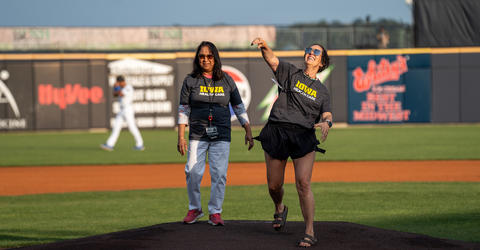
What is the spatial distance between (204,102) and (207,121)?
0.61 feet

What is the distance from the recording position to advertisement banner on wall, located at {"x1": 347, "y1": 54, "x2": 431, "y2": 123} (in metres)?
31.6

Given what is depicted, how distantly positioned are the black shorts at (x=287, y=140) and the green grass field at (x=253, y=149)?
36.3ft

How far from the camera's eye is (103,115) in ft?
101

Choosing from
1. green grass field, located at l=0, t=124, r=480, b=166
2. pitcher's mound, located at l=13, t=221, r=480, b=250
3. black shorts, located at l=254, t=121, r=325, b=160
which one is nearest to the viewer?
pitcher's mound, located at l=13, t=221, r=480, b=250

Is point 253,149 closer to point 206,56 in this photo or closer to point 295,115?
point 206,56

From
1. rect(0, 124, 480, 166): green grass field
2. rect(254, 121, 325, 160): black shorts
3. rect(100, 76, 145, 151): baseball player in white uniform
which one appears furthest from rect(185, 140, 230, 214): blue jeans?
rect(100, 76, 145, 151): baseball player in white uniform

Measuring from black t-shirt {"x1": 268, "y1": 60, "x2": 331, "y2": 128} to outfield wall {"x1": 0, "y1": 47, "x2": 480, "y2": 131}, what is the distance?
25022 millimetres

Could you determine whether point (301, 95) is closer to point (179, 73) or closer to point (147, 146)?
point (147, 146)

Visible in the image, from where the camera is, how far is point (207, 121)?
22.1ft

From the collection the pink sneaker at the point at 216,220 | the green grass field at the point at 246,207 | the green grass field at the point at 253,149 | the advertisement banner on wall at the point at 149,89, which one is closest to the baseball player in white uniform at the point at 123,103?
the green grass field at the point at 253,149

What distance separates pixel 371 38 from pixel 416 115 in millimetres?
4182

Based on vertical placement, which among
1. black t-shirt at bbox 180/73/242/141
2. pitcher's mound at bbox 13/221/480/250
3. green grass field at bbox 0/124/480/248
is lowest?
green grass field at bbox 0/124/480/248

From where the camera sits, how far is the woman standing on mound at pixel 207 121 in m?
6.68

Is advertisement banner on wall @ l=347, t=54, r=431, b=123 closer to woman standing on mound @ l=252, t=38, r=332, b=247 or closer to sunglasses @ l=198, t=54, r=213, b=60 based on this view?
sunglasses @ l=198, t=54, r=213, b=60
